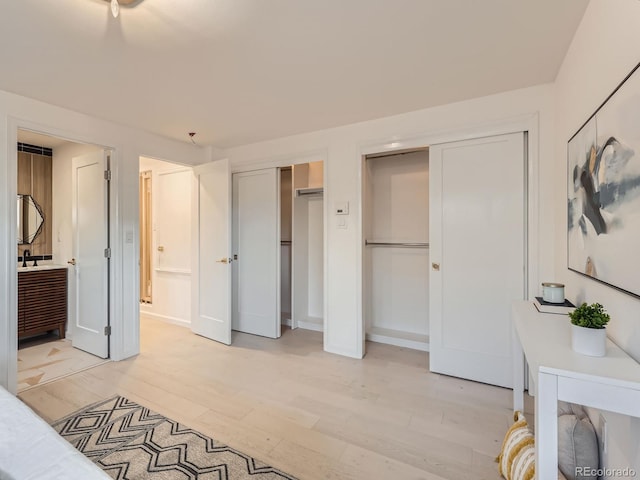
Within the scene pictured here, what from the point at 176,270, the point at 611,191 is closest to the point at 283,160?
the point at 176,270

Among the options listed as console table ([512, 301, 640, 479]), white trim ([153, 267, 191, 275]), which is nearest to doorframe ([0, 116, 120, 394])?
white trim ([153, 267, 191, 275])

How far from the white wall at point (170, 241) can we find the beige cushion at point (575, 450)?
3.97 meters

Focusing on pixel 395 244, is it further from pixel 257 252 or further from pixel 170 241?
pixel 170 241

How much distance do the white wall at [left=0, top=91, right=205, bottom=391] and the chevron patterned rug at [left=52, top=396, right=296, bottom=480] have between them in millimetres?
952

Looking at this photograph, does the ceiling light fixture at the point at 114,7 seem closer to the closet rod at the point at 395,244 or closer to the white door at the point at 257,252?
the white door at the point at 257,252

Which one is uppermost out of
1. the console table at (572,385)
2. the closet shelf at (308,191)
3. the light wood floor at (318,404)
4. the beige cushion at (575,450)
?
the closet shelf at (308,191)

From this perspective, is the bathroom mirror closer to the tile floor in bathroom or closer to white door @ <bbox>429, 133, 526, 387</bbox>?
the tile floor in bathroom

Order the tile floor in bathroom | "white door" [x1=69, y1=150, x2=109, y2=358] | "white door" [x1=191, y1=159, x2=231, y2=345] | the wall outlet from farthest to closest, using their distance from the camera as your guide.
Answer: "white door" [x1=191, y1=159, x2=231, y2=345] < "white door" [x1=69, y1=150, x2=109, y2=358] < the tile floor in bathroom < the wall outlet

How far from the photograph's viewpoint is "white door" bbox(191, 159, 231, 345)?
3.42 meters

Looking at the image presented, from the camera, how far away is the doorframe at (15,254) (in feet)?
7.50

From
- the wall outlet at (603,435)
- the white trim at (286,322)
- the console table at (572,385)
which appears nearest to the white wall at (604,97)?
the wall outlet at (603,435)

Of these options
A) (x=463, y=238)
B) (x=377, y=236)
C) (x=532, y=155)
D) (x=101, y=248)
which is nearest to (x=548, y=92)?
(x=532, y=155)

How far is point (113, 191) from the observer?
9.79 feet

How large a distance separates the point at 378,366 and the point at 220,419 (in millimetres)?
1482
